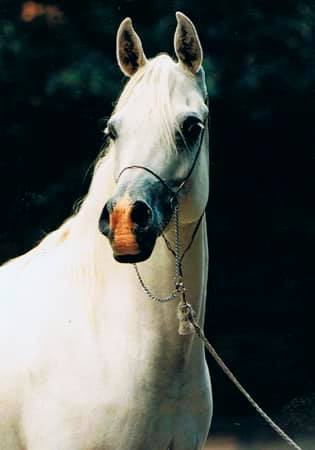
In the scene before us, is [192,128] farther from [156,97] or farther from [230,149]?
[230,149]

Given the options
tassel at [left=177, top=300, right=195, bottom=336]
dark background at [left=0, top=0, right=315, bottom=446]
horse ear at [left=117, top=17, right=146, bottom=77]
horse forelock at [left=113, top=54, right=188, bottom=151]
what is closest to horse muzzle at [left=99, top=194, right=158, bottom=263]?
horse forelock at [left=113, top=54, right=188, bottom=151]

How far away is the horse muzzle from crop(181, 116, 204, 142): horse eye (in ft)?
1.09

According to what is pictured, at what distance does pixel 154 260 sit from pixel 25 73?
9.38 feet

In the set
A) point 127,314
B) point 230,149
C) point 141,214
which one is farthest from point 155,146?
point 230,149

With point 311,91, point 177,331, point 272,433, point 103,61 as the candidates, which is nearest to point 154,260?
point 177,331

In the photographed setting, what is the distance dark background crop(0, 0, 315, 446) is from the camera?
602 cm

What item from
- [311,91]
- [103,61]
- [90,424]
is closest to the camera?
[90,424]

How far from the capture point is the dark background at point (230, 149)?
237 inches

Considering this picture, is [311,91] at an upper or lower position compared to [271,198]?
upper

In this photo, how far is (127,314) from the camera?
3438mm

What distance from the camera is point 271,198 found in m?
6.92

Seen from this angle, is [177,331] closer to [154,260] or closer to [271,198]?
[154,260]

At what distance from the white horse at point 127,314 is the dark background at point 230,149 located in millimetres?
1957

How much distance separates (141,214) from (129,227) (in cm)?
6
